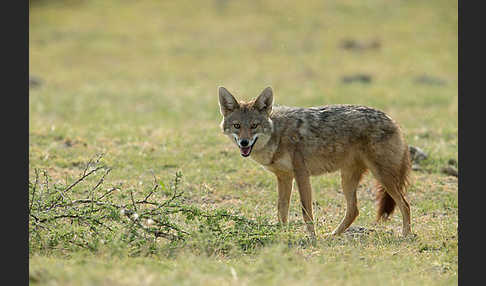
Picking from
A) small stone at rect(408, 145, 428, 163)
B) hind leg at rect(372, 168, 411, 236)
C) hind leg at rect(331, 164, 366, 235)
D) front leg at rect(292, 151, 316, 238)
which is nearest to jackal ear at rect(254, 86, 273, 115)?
front leg at rect(292, 151, 316, 238)

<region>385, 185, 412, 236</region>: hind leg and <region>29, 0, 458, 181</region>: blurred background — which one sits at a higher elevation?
<region>29, 0, 458, 181</region>: blurred background

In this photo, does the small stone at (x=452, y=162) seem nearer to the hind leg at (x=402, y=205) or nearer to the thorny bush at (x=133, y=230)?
the hind leg at (x=402, y=205)

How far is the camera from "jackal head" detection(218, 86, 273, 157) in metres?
8.31

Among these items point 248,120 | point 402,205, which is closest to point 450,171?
point 402,205

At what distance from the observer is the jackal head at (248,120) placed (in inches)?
327

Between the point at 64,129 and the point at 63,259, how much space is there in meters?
7.30

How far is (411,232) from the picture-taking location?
8633 millimetres

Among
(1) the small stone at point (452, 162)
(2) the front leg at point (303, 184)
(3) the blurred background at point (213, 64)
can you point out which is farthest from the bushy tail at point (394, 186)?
(3) the blurred background at point (213, 64)

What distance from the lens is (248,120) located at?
8.44 metres

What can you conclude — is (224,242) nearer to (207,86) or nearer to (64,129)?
(64,129)

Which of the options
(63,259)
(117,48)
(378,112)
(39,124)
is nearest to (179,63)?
(117,48)

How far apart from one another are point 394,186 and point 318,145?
1134mm

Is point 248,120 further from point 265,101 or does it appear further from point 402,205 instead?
point 402,205

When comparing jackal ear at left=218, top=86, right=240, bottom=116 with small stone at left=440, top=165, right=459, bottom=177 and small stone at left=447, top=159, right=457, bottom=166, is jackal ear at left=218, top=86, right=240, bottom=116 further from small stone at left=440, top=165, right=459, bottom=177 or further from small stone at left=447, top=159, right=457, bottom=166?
small stone at left=447, top=159, right=457, bottom=166
